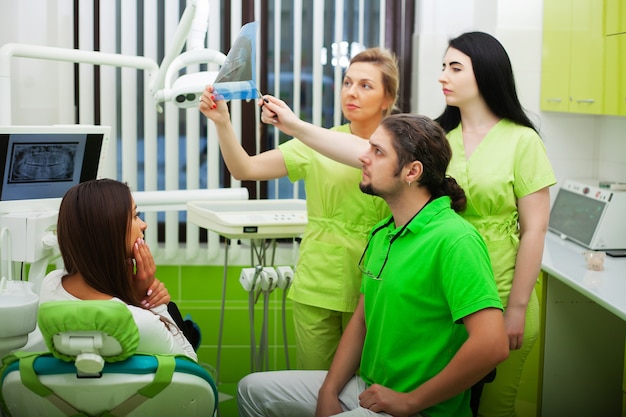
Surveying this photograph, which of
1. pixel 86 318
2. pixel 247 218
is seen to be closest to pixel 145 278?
pixel 86 318

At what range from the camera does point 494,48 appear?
2.26 metres

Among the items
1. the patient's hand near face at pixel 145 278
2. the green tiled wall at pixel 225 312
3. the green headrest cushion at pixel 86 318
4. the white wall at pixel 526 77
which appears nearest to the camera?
the green headrest cushion at pixel 86 318

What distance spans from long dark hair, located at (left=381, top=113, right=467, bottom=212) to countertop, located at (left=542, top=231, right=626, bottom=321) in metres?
0.67

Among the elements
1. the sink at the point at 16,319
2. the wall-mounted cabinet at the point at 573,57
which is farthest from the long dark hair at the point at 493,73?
the sink at the point at 16,319

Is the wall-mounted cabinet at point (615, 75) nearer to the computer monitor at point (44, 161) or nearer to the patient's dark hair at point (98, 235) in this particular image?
the computer monitor at point (44, 161)

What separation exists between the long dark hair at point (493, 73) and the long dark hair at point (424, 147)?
10.6 inches

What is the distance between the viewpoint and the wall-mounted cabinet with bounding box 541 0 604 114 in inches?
126

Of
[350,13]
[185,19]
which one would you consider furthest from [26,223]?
[350,13]

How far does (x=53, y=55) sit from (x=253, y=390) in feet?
3.84

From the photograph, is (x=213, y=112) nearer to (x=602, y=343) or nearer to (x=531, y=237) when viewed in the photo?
(x=531, y=237)

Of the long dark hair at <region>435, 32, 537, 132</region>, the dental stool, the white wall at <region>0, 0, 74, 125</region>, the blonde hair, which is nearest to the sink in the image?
the dental stool

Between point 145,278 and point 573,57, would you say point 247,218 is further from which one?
point 573,57

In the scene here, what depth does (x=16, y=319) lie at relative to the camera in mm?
Result: 1882

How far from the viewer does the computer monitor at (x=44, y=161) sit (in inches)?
93.9
